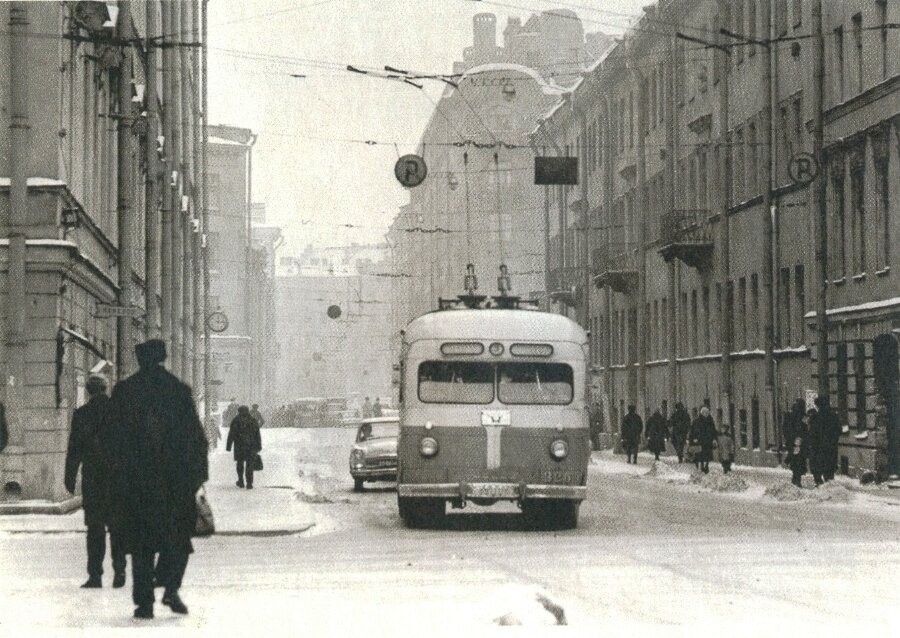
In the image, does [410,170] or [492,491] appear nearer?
[492,491]

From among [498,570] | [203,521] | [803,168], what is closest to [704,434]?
[803,168]

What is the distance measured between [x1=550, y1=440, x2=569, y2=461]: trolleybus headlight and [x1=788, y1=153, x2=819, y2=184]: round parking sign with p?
1939cm

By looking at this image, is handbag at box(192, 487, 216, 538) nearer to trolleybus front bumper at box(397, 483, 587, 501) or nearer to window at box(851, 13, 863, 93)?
trolleybus front bumper at box(397, 483, 587, 501)

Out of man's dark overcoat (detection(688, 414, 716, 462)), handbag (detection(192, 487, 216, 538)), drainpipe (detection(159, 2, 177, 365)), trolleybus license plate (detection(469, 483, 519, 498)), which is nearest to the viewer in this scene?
handbag (detection(192, 487, 216, 538))

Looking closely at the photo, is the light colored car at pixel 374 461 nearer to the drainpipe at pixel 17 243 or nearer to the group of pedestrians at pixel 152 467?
the drainpipe at pixel 17 243

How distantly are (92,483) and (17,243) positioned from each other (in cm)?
1171

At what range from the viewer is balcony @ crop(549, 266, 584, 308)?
3046 inches

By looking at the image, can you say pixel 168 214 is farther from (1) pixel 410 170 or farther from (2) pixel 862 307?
(2) pixel 862 307

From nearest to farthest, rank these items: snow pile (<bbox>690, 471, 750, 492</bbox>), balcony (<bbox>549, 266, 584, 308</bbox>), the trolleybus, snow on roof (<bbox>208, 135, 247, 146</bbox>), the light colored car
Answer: the trolleybus
snow pile (<bbox>690, 471, 750, 492</bbox>)
the light colored car
balcony (<bbox>549, 266, 584, 308</bbox>)
snow on roof (<bbox>208, 135, 247, 146</bbox>)

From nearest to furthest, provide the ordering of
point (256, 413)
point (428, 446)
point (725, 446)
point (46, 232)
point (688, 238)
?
1. point (428, 446)
2. point (46, 232)
3. point (725, 446)
4. point (688, 238)
5. point (256, 413)

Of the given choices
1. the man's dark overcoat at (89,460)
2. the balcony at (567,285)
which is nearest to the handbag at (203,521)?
the man's dark overcoat at (89,460)

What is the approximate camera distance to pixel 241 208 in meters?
115

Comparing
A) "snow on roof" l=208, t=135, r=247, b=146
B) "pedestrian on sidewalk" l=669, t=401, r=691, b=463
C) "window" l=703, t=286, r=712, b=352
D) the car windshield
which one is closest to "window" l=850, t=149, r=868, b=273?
"pedestrian on sidewalk" l=669, t=401, r=691, b=463

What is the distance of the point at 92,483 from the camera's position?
15.2 meters
